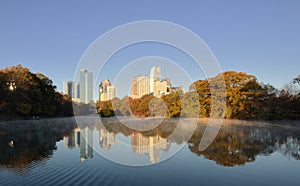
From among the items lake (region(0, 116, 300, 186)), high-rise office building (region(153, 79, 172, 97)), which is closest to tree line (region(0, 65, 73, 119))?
high-rise office building (region(153, 79, 172, 97))

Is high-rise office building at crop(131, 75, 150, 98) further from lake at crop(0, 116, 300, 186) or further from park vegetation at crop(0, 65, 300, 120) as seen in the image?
lake at crop(0, 116, 300, 186)

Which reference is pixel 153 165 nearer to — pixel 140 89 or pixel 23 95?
pixel 140 89

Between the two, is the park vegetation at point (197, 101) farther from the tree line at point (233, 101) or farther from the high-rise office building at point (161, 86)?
the high-rise office building at point (161, 86)

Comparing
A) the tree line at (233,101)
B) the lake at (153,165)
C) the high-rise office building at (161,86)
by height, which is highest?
the high-rise office building at (161,86)

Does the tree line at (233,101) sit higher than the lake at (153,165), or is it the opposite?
the tree line at (233,101)

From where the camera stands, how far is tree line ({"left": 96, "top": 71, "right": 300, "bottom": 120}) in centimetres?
2917

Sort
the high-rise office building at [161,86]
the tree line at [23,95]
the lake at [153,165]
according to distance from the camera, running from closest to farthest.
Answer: the lake at [153,165] < the high-rise office building at [161,86] < the tree line at [23,95]

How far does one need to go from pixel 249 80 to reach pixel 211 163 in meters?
27.8

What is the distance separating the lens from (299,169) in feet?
26.7

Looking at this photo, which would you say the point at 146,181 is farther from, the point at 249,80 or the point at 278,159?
the point at 249,80

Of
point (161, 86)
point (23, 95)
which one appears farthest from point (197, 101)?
point (23, 95)

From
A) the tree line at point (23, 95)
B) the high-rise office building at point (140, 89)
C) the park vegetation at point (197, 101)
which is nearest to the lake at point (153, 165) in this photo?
the park vegetation at point (197, 101)

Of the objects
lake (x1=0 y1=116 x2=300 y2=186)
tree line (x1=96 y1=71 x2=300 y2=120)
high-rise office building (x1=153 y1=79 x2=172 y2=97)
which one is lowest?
lake (x1=0 y1=116 x2=300 y2=186)

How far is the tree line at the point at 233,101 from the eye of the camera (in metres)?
29.2
